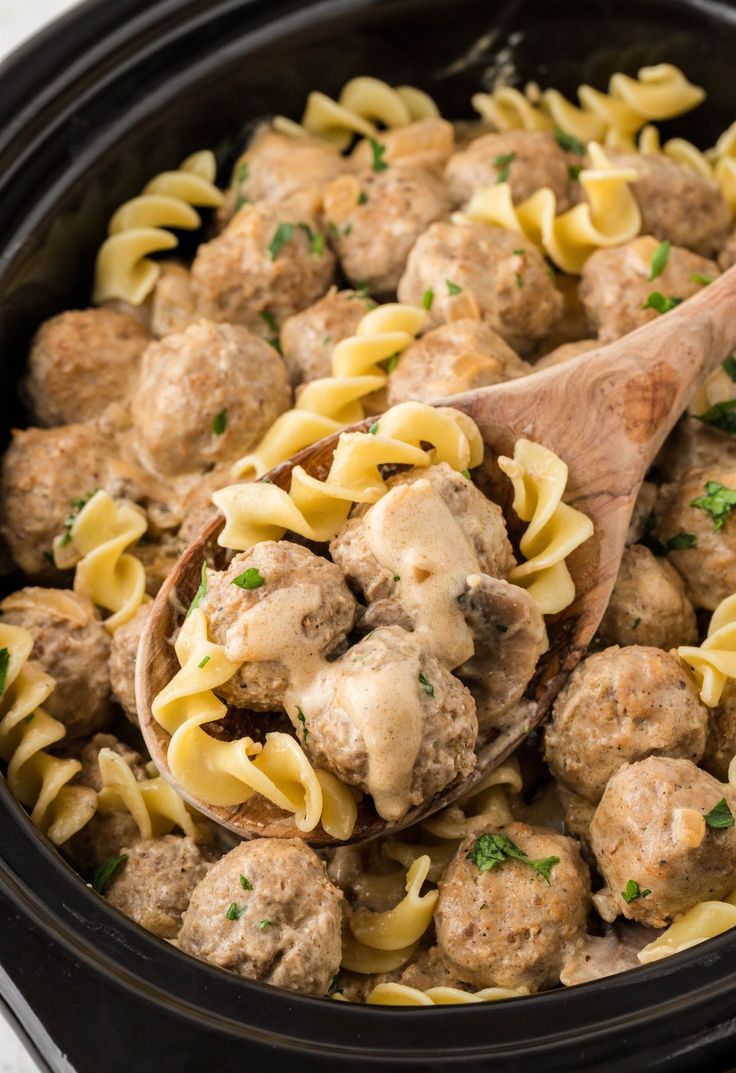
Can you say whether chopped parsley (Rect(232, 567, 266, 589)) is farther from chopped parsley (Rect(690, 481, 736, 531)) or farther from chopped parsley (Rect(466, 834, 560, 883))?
chopped parsley (Rect(690, 481, 736, 531))

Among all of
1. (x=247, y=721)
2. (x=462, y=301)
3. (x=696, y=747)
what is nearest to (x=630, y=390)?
(x=462, y=301)

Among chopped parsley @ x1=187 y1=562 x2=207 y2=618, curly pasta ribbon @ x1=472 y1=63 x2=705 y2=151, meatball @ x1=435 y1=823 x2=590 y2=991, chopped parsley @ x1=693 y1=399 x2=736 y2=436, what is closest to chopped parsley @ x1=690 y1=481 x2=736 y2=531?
chopped parsley @ x1=693 y1=399 x2=736 y2=436

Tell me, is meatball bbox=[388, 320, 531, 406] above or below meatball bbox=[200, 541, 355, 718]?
below

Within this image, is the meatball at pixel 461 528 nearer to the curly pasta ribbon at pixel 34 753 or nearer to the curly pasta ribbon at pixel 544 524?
the curly pasta ribbon at pixel 544 524

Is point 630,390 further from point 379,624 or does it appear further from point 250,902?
point 250,902

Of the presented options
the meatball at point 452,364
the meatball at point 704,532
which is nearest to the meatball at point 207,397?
the meatball at point 452,364

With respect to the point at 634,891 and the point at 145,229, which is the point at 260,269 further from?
the point at 634,891
